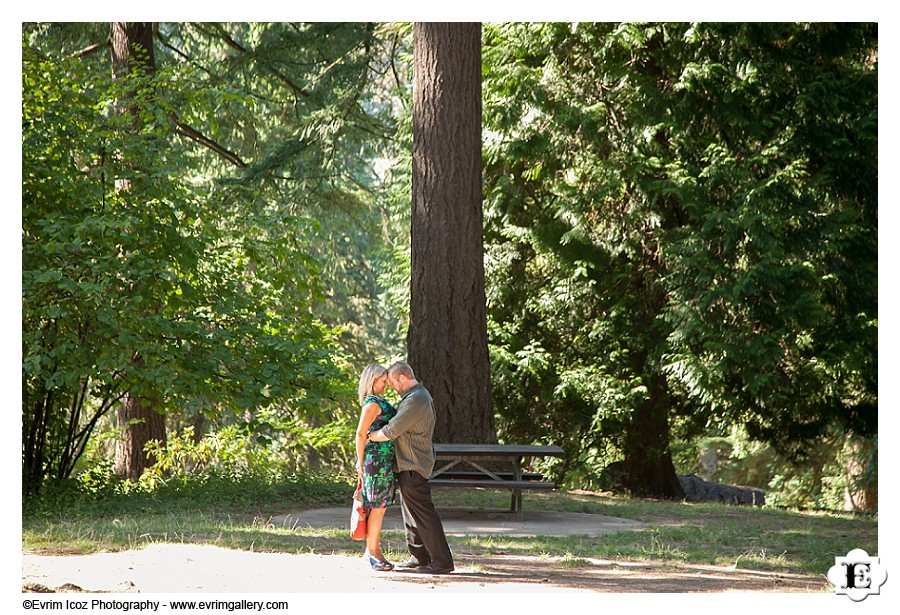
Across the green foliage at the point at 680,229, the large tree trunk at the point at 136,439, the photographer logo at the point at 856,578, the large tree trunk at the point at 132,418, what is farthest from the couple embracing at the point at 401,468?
the large tree trunk at the point at 136,439

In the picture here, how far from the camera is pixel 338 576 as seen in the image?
281 inches

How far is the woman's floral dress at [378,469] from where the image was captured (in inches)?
286

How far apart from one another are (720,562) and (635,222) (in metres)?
7.45

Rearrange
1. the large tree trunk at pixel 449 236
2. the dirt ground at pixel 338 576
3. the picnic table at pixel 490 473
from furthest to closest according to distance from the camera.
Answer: the large tree trunk at pixel 449 236
the picnic table at pixel 490 473
the dirt ground at pixel 338 576

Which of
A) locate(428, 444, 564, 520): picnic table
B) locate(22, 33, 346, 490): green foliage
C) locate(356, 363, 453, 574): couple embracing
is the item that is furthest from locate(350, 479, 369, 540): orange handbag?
locate(22, 33, 346, 490): green foliage

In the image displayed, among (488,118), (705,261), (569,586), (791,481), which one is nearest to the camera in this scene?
(569,586)

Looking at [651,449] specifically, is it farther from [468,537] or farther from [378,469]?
[378,469]

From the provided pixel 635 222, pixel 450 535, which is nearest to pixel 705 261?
pixel 635 222

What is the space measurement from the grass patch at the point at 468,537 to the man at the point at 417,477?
66 centimetres

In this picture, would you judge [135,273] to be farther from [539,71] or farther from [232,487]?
[539,71]

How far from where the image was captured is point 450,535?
9.30m

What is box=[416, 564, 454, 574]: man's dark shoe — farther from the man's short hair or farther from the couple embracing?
the man's short hair

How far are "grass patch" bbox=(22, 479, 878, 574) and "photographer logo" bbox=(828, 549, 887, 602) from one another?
0.52 metres

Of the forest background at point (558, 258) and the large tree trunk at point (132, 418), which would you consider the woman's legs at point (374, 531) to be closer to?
the forest background at point (558, 258)
